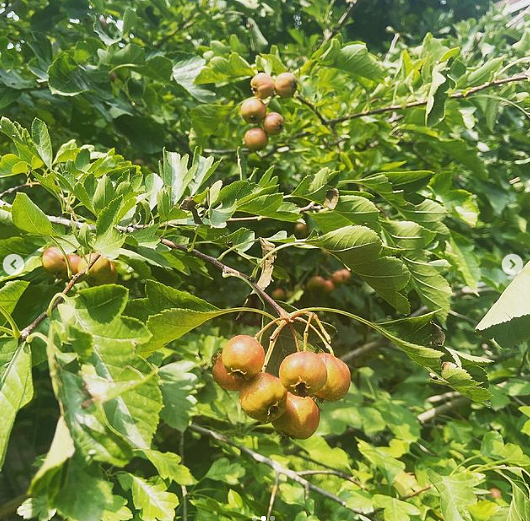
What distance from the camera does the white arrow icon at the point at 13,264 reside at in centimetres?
104

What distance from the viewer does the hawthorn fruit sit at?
111 cm

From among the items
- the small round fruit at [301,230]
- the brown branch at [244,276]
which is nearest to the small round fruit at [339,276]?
the small round fruit at [301,230]

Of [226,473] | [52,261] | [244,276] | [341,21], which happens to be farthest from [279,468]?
[341,21]

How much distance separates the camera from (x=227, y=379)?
0.97 meters

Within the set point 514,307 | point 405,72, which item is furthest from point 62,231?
point 405,72

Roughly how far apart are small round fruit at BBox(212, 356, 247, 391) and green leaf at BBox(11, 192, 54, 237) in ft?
1.33

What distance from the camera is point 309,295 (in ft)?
8.20

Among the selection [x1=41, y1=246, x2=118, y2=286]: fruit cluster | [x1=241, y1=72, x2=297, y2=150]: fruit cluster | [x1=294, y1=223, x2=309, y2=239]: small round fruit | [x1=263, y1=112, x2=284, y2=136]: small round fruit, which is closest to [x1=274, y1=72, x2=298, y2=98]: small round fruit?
[x1=241, y1=72, x2=297, y2=150]: fruit cluster

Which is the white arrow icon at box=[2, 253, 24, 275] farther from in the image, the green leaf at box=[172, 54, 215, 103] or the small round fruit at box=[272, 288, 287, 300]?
the small round fruit at box=[272, 288, 287, 300]

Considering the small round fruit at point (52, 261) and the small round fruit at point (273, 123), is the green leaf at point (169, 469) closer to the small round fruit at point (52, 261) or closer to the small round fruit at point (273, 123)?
the small round fruit at point (52, 261)

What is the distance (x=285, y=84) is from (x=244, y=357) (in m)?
1.11

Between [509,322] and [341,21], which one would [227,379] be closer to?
[509,322]

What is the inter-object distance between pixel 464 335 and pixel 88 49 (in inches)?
86.9

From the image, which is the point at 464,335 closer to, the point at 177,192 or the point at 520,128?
the point at 520,128
